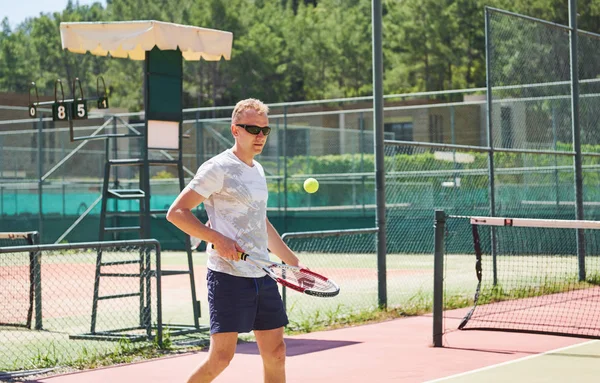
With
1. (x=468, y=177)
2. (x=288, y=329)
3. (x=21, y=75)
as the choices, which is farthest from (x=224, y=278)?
(x=21, y=75)

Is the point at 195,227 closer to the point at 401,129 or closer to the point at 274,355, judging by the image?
the point at 274,355

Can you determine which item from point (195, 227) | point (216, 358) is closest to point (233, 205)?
point (195, 227)

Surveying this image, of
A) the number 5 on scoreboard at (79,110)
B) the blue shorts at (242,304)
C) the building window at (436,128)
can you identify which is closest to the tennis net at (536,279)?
the number 5 on scoreboard at (79,110)

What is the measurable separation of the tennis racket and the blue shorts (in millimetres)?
107

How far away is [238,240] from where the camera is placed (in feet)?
17.2

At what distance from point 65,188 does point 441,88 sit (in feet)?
86.4

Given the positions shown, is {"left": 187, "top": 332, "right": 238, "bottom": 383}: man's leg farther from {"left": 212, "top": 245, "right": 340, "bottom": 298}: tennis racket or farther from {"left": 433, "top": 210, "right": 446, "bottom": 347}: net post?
{"left": 433, "top": 210, "right": 446, "bottom": 347}: net post

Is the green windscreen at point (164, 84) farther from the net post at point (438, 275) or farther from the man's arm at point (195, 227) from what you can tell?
the man's arm at point (195, 227)

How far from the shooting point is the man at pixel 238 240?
512 cm

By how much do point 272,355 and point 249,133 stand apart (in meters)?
1.21

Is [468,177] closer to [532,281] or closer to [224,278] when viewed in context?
[532,281]

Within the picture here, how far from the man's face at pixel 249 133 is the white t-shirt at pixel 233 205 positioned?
0.31 ft

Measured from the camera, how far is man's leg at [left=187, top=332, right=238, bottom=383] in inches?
198

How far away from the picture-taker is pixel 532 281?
14016 millimetres
